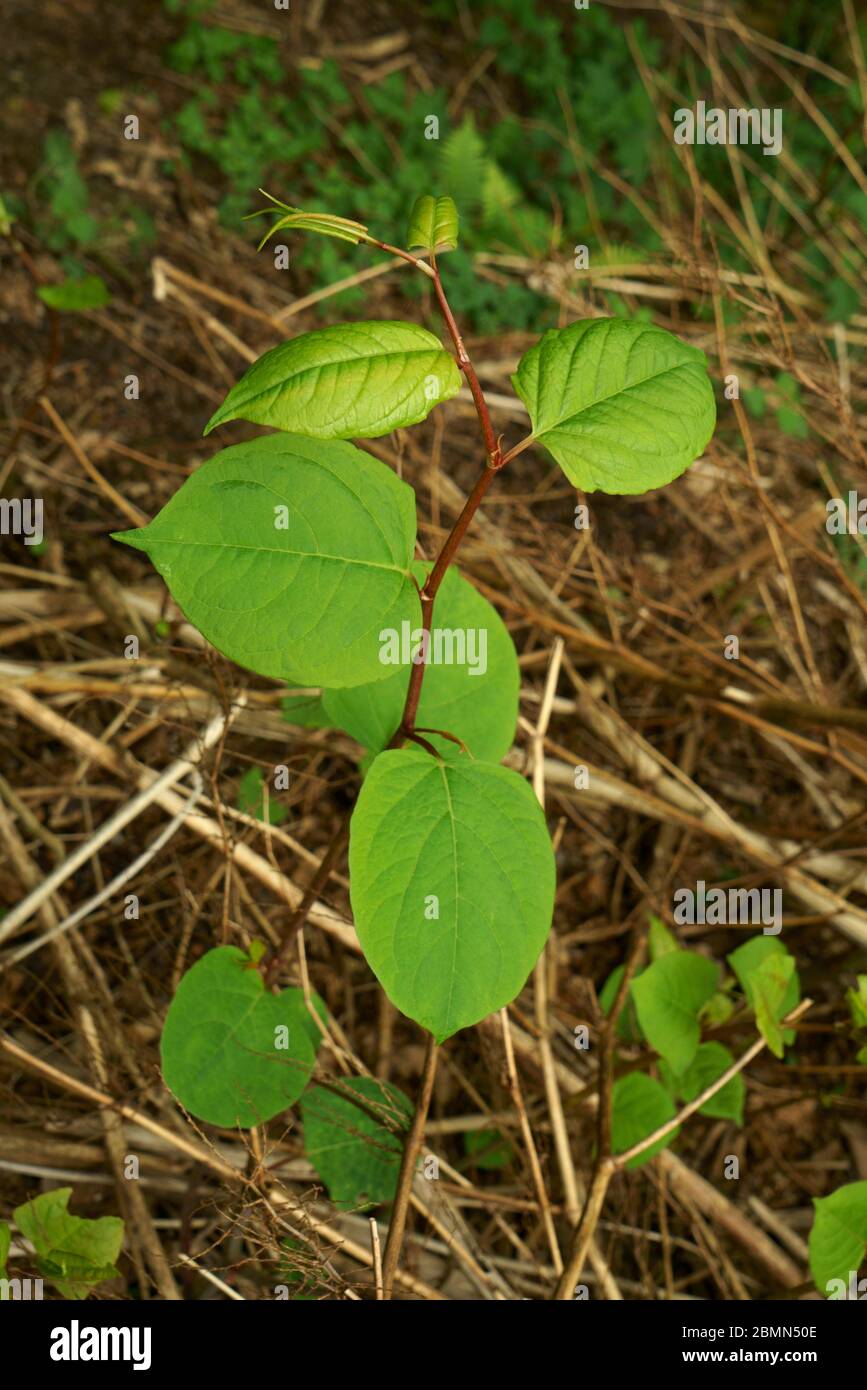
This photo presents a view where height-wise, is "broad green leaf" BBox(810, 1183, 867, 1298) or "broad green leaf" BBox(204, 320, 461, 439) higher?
"broad green leaf" BBox(204, 320, 461, 439)

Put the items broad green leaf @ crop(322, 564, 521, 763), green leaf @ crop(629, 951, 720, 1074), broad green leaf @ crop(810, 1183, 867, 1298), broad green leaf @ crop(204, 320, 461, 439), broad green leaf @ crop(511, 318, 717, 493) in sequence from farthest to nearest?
green leaf @ crop(629, 951, 720, 1074) < broad green leaf @ crop(810, 1183, 867, 1298) < broad green leaf @ crop(322, 564, 521, 763) < broad green leaf @ crop(511, 318, 717, 493) < broad green leaf @ crop(204, 320, 461, 439)

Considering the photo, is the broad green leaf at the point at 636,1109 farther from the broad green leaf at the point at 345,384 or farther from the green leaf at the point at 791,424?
the green leaf at the point at 791,424

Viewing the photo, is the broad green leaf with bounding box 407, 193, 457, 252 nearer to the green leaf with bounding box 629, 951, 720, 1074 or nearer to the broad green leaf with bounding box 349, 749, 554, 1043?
the broad green leaf with bounding box 349, 749, 554, 1043

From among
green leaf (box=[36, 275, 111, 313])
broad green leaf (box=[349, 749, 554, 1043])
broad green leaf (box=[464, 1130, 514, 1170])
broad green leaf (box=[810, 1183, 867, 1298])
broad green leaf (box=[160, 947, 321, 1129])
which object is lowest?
broad green leaf (box=[810, 1183, 867, 1298])

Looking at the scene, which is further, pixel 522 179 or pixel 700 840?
pixel 522 179

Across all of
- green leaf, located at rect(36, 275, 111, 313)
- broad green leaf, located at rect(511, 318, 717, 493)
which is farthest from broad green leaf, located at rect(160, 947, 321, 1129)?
green leaf, located at rect(36, 275, 111, 313)
